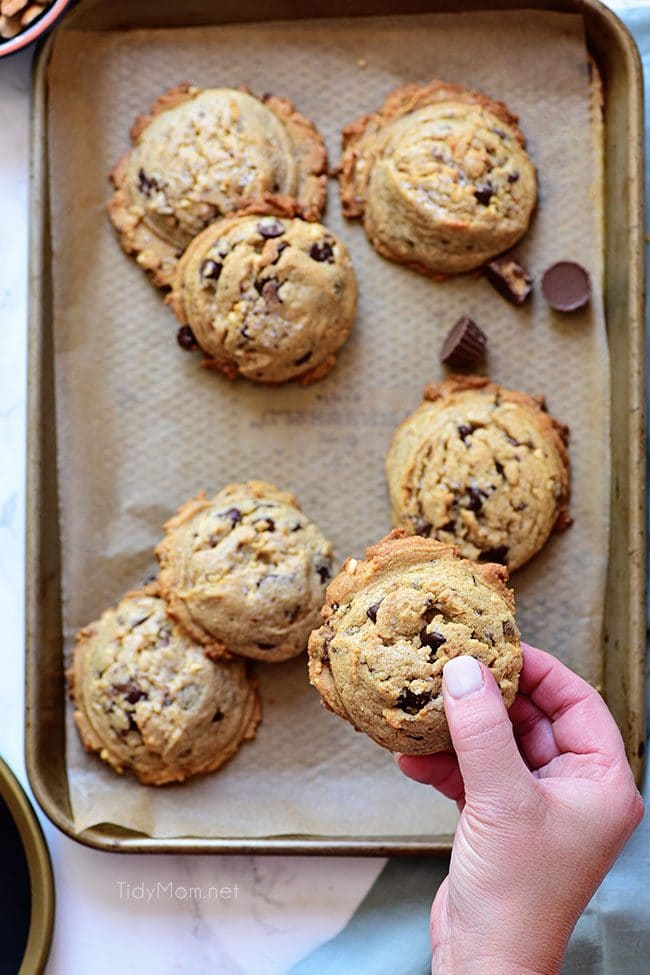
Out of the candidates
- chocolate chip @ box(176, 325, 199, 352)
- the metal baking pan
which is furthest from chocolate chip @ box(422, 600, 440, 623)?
chocolate chip @ box(176, 325, 199, 352)

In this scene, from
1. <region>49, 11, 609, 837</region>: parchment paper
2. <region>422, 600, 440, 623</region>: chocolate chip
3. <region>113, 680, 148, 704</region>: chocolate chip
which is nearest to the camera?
<region>422, 600, 440, 623</region>: chocolate chip

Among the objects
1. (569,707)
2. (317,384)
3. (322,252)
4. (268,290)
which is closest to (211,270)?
(268,290)

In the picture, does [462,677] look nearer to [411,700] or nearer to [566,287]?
[411,700]

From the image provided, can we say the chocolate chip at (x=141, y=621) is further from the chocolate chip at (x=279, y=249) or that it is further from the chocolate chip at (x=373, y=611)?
the chocolate chip at (x=279, y=249)

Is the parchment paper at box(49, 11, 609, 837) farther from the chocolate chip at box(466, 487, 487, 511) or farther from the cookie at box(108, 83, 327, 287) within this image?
the chocolate chip at box(466, 487, 487, 511)

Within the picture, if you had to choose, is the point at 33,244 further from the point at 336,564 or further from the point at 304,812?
the point at 304,812

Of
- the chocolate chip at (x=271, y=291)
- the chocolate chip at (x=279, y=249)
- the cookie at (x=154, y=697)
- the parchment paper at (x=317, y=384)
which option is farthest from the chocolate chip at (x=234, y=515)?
the chocolate chip at (x=279, y=249)

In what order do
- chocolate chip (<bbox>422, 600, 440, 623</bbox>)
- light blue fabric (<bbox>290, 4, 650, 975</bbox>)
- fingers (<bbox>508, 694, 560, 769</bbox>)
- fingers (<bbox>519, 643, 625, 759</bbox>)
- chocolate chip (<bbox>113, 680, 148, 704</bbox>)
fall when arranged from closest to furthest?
chocolate chip (<bbox>422, 600, 440, 623</bbox>)
fingers (<bbox>519, 643, 625, 759</bbox>)
fingers (<bbox>508, 694, 560, 769</bbox>)
light blue fabric (<bbox>290, 4, 650, 975</bbox>)
chocolate chip (<bbox>113, 680, 148, 704</bbox>)
